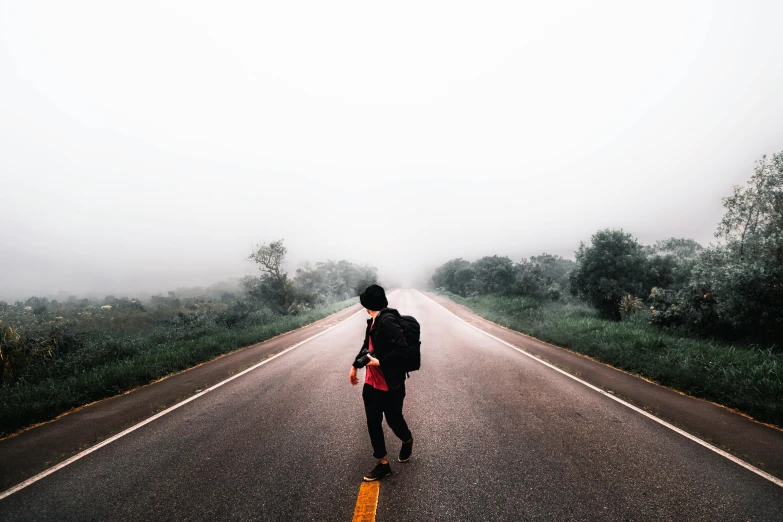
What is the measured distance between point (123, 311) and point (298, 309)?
1227 cm

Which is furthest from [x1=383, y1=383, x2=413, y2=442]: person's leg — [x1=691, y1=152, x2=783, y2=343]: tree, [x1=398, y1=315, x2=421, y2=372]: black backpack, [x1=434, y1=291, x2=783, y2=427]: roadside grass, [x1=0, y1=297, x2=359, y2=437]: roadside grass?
[x1=691, y1=152, x2=783, y2=343]: tree

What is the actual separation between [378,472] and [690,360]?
25.8ft

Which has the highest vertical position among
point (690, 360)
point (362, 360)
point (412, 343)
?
point (412, 343)

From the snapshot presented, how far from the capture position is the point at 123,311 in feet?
66.9

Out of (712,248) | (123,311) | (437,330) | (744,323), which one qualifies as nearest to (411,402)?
(437,330)

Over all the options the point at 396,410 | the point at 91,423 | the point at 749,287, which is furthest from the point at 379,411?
the point at 749,287

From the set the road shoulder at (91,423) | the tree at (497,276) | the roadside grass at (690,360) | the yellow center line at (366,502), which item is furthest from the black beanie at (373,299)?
the tree at (497,276)

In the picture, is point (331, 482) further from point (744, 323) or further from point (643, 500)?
point (744, 323)

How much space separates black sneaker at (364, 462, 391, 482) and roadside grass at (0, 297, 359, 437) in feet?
20.6

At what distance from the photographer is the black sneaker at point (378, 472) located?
10.1 feet

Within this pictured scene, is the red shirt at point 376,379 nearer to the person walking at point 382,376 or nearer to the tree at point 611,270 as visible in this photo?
the person walking at point 382,376

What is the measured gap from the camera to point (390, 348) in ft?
10.3

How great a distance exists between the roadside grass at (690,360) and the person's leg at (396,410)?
5943 millimetres

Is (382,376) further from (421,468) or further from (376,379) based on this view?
(421,468)
